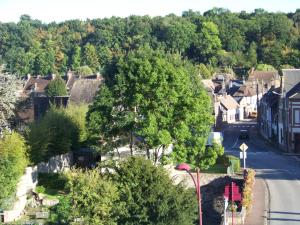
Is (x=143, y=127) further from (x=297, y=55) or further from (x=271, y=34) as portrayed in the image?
(x=271, y=34)

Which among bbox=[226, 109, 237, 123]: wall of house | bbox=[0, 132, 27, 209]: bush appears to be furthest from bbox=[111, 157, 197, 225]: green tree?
bbox=[226, 109, 237, 123]: wall of house

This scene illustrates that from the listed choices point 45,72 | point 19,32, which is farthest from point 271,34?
point 19,32

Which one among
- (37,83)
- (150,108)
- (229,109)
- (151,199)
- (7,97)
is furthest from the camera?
(37,83)

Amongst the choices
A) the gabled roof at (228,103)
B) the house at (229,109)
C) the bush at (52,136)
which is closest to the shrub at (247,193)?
the bush at (52,136)

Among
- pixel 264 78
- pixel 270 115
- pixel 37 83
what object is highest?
pixel 264 78

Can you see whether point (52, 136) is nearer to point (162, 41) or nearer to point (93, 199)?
point (93, 199)

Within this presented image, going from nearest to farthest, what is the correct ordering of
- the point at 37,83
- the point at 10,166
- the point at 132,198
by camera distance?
the point at 132,198 → the point at 10,166 → the point at 37,83

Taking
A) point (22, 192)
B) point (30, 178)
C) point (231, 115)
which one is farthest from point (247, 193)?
point (231, 115)
